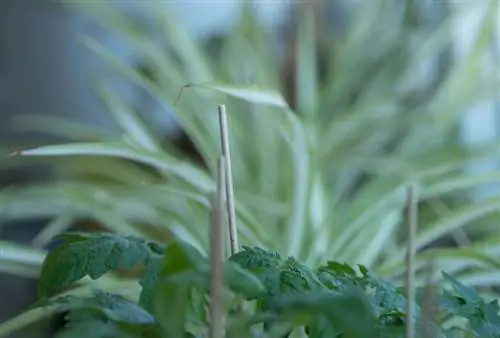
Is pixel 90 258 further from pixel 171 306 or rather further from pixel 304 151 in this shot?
pixel 304 151

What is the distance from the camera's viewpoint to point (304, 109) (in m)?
1.07

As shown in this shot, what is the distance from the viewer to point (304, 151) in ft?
2.63

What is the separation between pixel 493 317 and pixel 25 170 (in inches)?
34.4

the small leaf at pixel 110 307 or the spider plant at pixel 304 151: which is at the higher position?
the spider plant at pixel 304 151

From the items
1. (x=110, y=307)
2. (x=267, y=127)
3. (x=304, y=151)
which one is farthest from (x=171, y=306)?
(x=267, y=127)

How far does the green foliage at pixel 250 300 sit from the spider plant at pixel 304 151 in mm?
208

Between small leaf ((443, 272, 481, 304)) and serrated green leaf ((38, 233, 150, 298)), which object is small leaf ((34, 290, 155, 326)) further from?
small leaf ((443, 272, 481, 304))

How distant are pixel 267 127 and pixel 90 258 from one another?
61cm

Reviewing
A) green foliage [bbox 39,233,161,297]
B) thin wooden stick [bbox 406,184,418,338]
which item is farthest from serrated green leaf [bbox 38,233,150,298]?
thin wooden stick [bbox 406,184,418,338]

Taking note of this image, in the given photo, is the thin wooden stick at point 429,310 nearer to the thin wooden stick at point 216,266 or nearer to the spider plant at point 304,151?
the thin wooden stick at point 216,266

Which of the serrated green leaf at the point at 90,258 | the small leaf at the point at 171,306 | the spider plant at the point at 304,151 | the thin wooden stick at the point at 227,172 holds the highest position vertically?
the spider plant at the point at 304,151

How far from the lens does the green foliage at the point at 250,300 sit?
1.20 feet

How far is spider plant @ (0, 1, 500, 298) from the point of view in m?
0.80

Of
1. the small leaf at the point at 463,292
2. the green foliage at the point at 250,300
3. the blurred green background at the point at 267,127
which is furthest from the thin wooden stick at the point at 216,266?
the blurred green background at the point at 267,127
